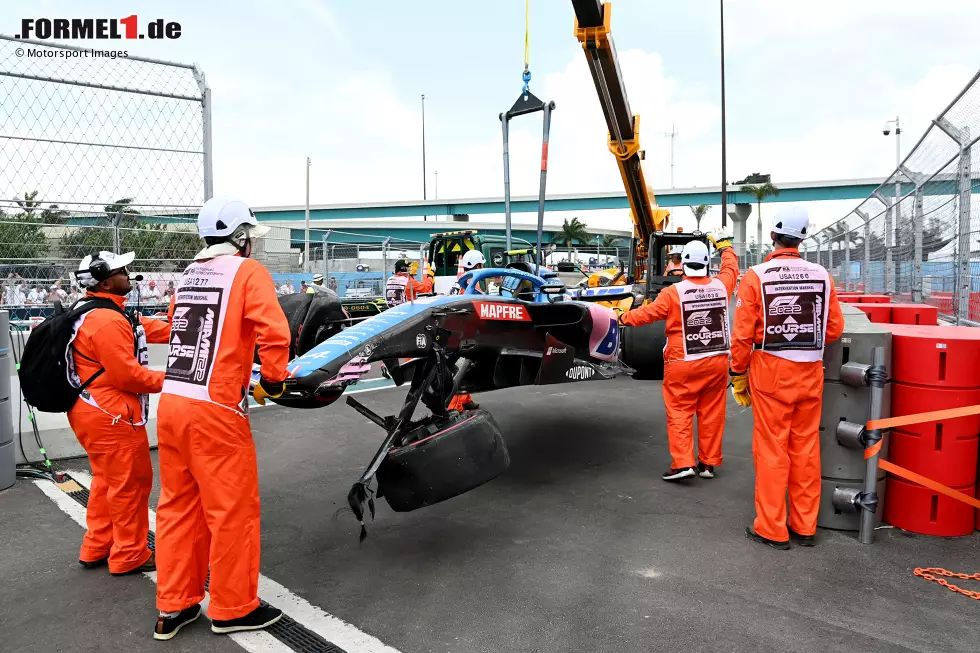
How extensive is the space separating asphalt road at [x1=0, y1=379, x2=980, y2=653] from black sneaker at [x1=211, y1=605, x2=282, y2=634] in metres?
0.07

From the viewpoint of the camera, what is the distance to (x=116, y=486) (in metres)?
3.71

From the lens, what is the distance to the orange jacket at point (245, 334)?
10.00 feet

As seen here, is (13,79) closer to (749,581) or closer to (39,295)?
(39,295)

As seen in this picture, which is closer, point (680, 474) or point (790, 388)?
point (790, 388)

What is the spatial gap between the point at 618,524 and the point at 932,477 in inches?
75.3

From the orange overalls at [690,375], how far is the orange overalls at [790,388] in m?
1.06

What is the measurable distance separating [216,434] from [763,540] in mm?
3206

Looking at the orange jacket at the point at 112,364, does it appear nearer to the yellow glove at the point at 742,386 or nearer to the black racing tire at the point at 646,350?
the yellow glove at the point at 742,386

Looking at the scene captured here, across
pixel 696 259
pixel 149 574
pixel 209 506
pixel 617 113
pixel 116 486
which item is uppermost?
pixel 617 113

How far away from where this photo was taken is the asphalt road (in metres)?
3.03

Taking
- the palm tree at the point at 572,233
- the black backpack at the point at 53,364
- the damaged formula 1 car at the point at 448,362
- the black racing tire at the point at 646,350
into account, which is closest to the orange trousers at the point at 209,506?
the damaged formula 1 car at the point at 448,362

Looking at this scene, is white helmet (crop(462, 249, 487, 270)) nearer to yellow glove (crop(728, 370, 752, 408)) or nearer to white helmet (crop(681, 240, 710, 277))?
white helmet (crop(681, 240, 710, 277))

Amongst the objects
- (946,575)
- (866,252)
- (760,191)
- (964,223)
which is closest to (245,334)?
(946,575)

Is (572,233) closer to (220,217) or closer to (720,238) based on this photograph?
(720,238)
